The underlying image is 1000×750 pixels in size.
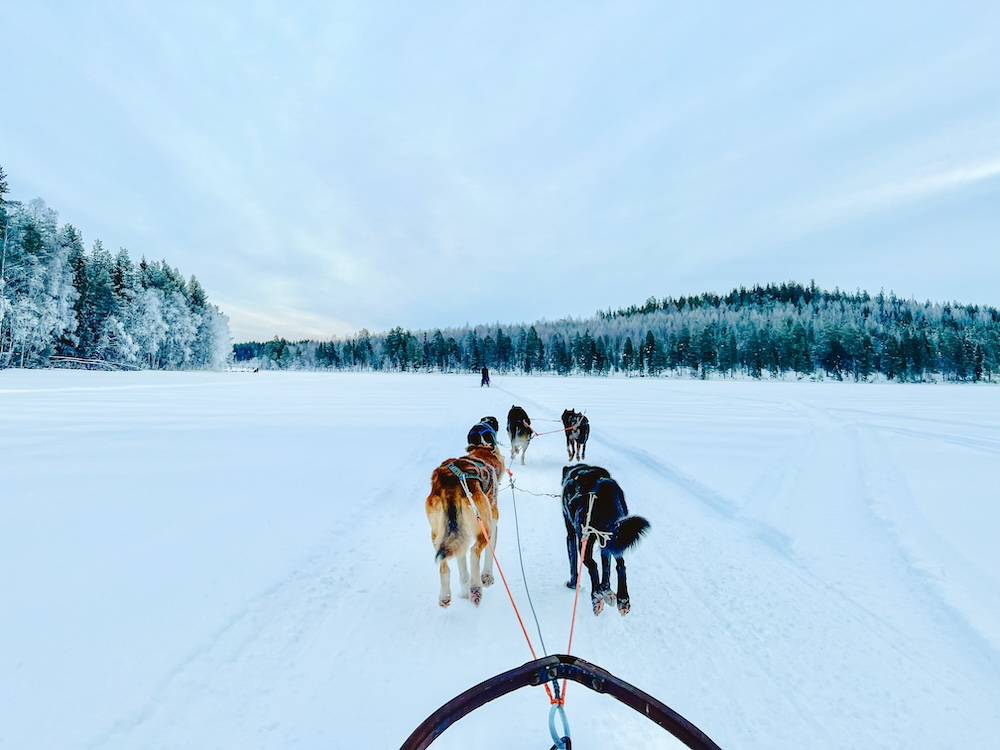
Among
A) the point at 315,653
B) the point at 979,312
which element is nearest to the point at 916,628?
the point at 315,653

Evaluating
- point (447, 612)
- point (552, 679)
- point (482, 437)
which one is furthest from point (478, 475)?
point (482, 437)

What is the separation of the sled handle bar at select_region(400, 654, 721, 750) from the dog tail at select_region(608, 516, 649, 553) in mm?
1678

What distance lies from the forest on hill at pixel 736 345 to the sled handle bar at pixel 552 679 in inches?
3202

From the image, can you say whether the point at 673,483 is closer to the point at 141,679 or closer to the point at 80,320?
the point at 141,679

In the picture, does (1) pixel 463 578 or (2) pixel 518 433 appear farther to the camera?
(2) pixel 518 433

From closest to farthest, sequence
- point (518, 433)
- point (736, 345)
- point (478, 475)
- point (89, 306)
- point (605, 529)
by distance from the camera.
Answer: point (605, 529) < point (478, 475) < point (518, 433) < point (89, 306) < point (736, 345)

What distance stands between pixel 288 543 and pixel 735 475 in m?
6.73

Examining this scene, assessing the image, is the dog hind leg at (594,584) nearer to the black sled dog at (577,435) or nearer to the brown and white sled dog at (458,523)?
the brown and white sled dog at (458,523)

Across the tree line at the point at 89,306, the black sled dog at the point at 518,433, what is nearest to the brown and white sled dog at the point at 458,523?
the black sled dog at the point at 518,433

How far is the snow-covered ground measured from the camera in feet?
7.46

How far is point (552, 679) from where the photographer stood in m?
1.56

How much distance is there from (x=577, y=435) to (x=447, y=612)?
20.7 ft

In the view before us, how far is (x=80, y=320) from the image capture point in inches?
1747

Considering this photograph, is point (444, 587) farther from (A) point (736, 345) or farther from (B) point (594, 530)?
(A) point (736, 345)
